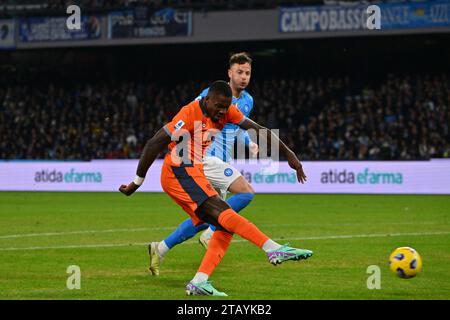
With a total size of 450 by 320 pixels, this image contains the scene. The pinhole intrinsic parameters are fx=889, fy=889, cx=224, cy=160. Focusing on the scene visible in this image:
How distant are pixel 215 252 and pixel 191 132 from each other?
1193 millimetres

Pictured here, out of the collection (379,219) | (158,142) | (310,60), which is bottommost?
(379,219)

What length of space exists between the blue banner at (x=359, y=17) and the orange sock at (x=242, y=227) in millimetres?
27926

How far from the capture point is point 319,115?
3703 cm

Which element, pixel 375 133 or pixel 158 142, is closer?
pixel 158 142

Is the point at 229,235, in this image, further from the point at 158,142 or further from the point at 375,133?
the point at 375,133

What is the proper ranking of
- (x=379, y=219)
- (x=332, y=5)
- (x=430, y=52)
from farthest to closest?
(x=430, y=52)
(x=332, y=5)
(x=379, y=219)

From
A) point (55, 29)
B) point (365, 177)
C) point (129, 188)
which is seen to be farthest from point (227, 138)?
point (55, 29)

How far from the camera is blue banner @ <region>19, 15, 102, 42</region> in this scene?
4125cm

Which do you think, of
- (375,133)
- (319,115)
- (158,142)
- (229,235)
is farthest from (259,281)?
(319,115)

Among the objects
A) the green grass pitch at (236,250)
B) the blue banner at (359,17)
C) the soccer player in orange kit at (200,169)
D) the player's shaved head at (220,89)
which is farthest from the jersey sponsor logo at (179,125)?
the blue banner at (359,17)

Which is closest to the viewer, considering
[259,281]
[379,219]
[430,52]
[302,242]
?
[259,281]

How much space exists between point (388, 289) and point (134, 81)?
3837 centimetres

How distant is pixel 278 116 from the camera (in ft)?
126

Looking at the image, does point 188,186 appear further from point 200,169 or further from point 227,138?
point 227,138
